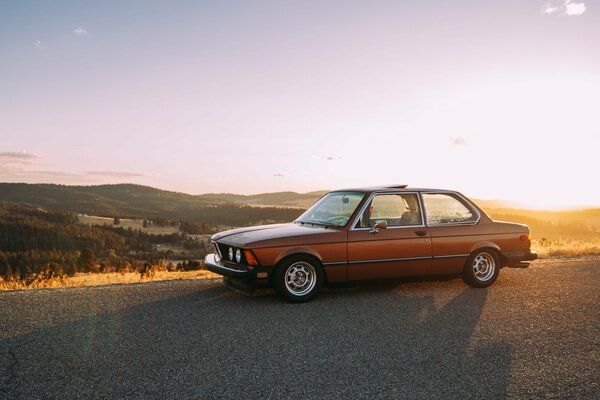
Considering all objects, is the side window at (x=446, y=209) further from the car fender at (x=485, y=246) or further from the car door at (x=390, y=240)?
the car fender at (x=485, y=246)

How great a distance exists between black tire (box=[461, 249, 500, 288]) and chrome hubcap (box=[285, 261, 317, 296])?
2.84 metres

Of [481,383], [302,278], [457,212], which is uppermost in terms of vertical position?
[457,212]

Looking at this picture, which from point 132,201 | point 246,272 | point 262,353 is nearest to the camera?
point 262,353

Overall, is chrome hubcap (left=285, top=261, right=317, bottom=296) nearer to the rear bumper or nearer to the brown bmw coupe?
the brown bmw coupe

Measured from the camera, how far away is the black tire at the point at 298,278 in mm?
6688

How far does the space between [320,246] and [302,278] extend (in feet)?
1.82

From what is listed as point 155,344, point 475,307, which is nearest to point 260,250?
point 155,344

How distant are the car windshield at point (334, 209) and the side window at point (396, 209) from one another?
296 millimetres

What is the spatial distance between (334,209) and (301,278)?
142 cm

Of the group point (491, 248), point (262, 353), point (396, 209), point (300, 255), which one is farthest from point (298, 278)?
point (491, 248)

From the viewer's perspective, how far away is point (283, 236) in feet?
22.1

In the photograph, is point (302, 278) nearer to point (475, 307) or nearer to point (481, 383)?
point (475, 307)

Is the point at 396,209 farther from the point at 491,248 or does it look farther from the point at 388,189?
the point at 491,248

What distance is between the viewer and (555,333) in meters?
5.43
